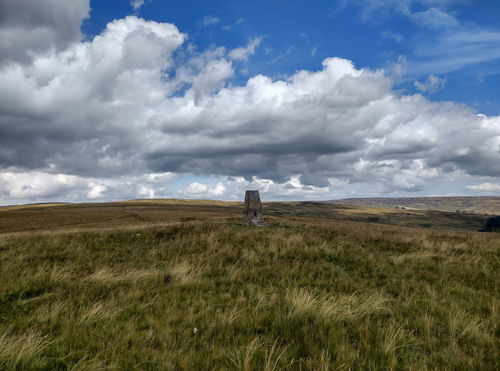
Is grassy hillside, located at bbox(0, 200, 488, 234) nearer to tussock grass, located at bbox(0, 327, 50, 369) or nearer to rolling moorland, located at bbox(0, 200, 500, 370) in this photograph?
rolling moorland, located at bbox(0, 200, 500, 370)

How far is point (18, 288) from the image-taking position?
226 inches

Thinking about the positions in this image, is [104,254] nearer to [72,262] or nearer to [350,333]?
[72,262]

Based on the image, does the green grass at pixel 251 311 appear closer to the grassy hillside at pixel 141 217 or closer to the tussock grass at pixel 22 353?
the tussock grass at pixel 22 353

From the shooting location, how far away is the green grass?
334cm

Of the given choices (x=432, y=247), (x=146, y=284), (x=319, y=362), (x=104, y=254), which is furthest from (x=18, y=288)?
(x=432, y=247)

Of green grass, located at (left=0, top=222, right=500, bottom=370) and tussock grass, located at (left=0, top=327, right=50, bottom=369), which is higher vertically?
tussock grass, located at (left=0, top=327, right=50, bottom=369)

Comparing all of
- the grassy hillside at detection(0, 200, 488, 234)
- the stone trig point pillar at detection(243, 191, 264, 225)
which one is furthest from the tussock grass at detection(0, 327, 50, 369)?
the stone trig point pillar at detection(243, 191, 264, 225)

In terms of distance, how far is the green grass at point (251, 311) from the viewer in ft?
10.9

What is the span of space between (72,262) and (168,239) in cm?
425

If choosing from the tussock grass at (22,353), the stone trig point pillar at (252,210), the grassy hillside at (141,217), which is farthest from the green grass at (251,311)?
the stone trig point pillar at (252,210)

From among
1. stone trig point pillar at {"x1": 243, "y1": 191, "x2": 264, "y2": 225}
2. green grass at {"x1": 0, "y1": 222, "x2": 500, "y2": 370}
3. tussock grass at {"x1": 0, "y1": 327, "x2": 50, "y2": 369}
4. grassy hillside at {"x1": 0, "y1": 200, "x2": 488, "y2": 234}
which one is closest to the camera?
tussock grass at {"x1": 0, "y1": 327, "x2": 50, "y2": 369}

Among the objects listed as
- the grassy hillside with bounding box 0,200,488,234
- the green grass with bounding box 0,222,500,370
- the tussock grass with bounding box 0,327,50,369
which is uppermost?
the tussock grass with bounding box 0,327,50,369

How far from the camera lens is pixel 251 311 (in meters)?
4.72

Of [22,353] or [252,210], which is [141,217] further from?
[22,353]
